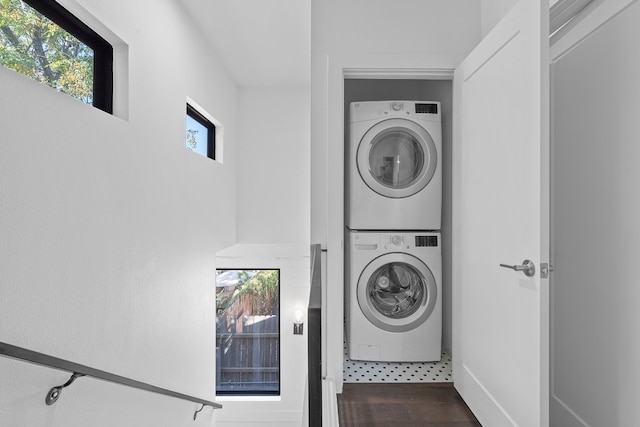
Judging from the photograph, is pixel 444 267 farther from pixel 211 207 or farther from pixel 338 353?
pixel 211 207

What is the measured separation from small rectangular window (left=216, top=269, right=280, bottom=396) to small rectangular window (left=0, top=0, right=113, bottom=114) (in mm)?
4195

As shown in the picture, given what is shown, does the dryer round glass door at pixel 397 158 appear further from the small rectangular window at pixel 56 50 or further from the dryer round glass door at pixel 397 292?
the small rectangular window at pixel 56 50

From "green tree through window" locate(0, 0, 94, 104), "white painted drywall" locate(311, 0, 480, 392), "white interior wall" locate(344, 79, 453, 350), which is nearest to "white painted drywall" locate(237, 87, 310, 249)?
"white interior wall" locate(344, 79, 453, 350)

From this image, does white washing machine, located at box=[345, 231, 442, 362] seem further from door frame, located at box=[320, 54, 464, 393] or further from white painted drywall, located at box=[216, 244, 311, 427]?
white painted drywall, located at box=[216, 244, 311, 427]

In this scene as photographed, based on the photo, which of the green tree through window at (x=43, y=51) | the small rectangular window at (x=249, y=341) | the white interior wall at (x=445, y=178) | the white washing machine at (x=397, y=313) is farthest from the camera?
the small rectangular window at (x=249, y=341)

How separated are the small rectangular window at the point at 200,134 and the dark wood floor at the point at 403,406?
8.88 ft

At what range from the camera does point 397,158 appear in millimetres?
2674

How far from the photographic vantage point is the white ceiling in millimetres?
3385

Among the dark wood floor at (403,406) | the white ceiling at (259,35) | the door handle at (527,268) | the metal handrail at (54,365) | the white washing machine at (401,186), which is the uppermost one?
the white ceiling at (259,35)

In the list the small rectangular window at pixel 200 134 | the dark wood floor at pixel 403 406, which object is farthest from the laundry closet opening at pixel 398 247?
the small rectangular window at pixel 200 134

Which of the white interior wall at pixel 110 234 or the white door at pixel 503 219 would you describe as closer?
the white door at pixel 503 219

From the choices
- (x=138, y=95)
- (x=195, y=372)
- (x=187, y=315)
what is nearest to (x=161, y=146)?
(x=138, y=95)

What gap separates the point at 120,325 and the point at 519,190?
7.28ft

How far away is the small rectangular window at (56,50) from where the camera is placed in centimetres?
169
